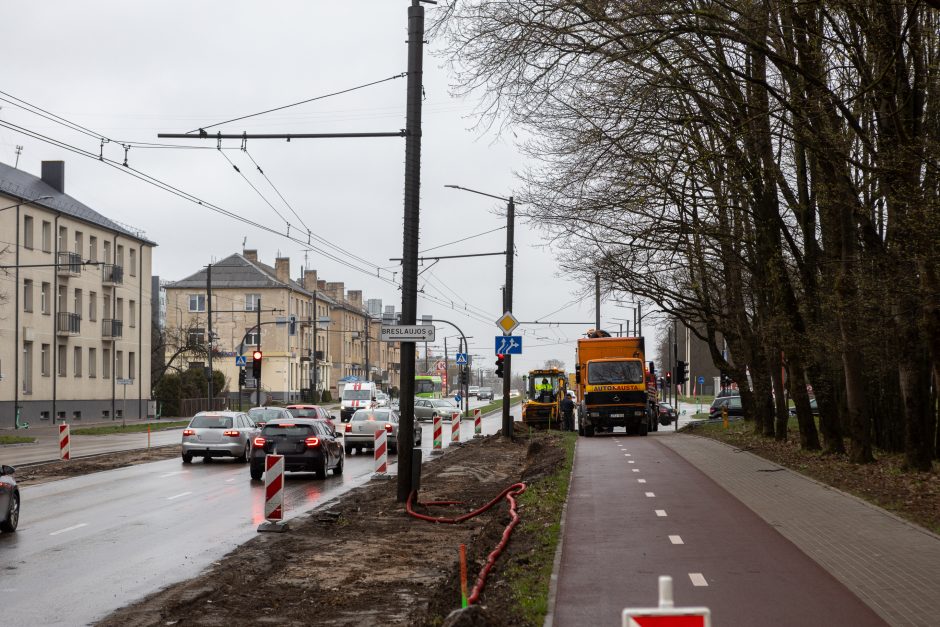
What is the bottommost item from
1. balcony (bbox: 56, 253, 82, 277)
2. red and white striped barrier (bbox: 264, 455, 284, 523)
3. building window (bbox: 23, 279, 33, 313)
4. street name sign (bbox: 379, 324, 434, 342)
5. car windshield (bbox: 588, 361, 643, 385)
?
red and white striped barrier (bbox: 264, 455, 284, 523)

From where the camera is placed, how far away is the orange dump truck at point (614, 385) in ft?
134

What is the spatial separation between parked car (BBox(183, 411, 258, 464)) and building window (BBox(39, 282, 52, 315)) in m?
30.9

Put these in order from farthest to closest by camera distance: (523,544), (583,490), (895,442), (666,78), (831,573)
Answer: (895,442), (583,490), (666,78), (523,544), (831,573)

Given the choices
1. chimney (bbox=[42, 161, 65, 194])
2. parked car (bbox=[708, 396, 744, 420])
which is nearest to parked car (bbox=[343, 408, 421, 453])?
parked car (bbox=[708, 396, 744, 420])

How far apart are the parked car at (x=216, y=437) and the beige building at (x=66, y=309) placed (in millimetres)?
22089

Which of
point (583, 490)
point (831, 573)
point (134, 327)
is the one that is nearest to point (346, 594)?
point (831, 573)

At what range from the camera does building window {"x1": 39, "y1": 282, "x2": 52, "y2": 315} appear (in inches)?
2280

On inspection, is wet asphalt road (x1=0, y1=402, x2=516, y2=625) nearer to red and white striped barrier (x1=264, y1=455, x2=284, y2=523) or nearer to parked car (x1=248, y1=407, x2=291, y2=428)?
red and white striped barrier (x1=264, y1=455, x2=284, y2=523)

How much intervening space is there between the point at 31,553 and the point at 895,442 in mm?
20272

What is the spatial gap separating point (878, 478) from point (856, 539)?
24.7ft

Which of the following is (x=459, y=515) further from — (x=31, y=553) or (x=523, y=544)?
(x=31, y=553)

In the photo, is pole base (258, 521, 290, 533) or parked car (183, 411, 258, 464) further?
parked car (183, 411, 258, 464)

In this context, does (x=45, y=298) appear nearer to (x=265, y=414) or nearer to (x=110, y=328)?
(x=110, y=328)

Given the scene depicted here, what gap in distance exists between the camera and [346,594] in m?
10.5
